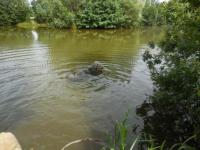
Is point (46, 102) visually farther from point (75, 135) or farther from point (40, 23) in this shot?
point (40, 23)

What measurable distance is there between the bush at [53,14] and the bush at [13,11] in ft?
7.14

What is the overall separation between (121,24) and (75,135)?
36.7 m

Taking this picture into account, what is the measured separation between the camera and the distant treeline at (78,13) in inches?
1575

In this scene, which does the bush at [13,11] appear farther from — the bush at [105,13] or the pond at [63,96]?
the pond at [63,96]

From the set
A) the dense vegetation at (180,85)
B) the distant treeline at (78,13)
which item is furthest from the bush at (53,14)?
the dense vegetation at (180,85)

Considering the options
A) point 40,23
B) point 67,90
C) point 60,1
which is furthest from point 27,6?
point 67,90

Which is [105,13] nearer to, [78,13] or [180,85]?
[78,13]

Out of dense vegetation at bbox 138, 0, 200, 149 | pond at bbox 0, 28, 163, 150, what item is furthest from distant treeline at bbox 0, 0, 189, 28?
dense vegetation at bbox 138, 0, 200, 149

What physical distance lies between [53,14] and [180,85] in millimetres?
38839

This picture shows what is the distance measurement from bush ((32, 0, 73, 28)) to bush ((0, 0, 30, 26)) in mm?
2175

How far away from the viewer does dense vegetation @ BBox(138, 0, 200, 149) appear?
610 centimetres

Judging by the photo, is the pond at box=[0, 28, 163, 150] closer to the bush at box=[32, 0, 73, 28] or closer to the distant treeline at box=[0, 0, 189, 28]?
the bush at box=[32, 0, 73, 28]

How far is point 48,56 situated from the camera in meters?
17.1

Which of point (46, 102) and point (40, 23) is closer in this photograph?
point (46, 102)
